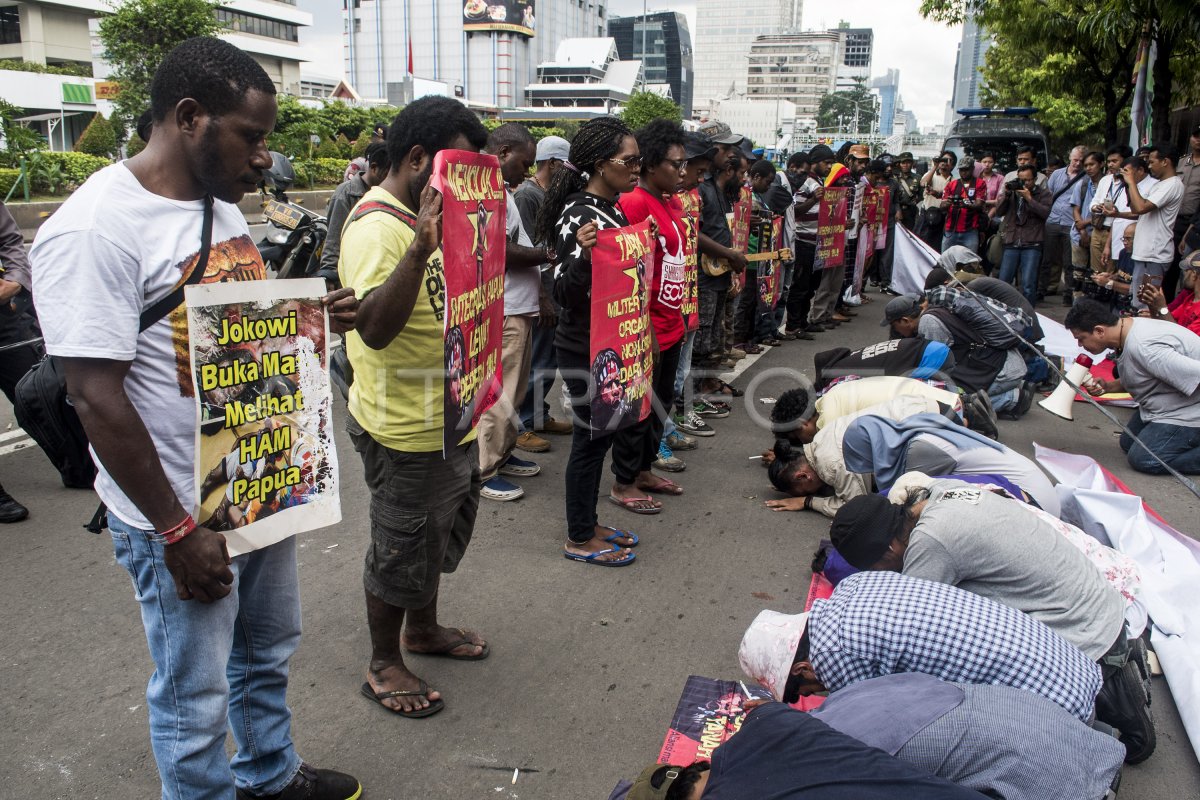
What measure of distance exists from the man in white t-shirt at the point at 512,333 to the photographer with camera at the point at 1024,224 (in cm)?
735

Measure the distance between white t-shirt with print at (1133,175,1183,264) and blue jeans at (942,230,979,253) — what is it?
282 centimetres

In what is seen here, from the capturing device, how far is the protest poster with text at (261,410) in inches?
71.4

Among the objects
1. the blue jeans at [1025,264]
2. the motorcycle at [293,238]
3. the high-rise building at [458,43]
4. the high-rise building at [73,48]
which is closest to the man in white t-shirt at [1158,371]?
A: the blue jeans at [1025,264]

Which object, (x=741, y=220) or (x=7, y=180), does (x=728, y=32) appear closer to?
(x=7, y=180)

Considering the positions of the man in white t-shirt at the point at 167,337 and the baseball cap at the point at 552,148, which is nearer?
the man in white t-shirt at the point at 167,337

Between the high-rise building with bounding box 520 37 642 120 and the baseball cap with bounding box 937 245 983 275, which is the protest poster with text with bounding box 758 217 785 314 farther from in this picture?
the high-rise building with bounding box 520 37 642 120

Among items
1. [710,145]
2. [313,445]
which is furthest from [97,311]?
[710,145]

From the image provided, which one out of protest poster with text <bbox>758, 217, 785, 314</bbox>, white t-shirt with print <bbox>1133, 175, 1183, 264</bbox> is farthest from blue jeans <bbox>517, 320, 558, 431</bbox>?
white t-shirt with print <bbox>1133, 175, 1183, 264</bbox>

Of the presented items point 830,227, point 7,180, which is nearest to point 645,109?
point 7,180

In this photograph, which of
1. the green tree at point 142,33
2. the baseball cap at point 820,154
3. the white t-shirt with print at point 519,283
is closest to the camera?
the white t-shirt with print at point 519,283

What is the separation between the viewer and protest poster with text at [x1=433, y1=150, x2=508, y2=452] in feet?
7.84

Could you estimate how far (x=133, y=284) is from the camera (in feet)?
5.41

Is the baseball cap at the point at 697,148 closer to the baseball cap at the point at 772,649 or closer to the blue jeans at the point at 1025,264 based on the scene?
the baseball cap at the point at 772,649

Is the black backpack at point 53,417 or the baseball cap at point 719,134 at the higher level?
the baseball cap at point 719,134
